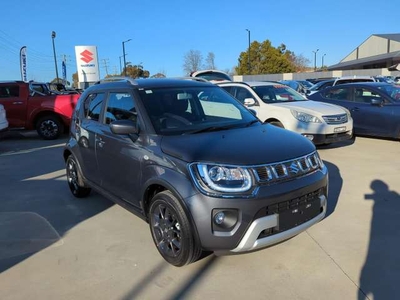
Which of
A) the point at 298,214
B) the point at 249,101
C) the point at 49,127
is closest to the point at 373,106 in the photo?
the point at 249,101

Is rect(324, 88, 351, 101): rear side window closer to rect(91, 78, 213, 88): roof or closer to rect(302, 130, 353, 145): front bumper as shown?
rect(302, 130, 353, 145): front bumper

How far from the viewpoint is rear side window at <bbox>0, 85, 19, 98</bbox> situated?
39.8 ft

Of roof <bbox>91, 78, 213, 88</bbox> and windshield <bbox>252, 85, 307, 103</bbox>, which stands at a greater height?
roof <bbox>91, 78, 213, 88</bbox>

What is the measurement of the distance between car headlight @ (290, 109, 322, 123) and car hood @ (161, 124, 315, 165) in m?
4.41

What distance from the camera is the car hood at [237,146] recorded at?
324 cm

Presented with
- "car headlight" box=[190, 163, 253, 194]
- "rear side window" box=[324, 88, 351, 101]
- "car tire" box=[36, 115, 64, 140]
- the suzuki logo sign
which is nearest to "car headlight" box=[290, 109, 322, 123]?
"rear side window" box=[324, 88, 351, 101]

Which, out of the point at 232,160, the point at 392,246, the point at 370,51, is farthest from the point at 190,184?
the point at 370,51

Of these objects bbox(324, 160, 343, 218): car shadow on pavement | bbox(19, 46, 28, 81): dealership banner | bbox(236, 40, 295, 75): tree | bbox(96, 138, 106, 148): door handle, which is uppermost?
bbox(236, 40, 295, 75): tree

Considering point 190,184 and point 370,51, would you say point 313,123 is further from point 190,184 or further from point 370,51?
point 370,51

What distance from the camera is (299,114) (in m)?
8.30

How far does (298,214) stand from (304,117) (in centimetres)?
526

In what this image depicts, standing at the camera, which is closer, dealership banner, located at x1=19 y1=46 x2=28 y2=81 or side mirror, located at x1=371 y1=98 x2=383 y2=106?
side mirror, located at x1=371 y1=98 x2=383 y2=106

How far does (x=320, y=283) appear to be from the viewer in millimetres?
3250

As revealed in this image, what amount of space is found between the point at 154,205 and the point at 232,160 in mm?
957
